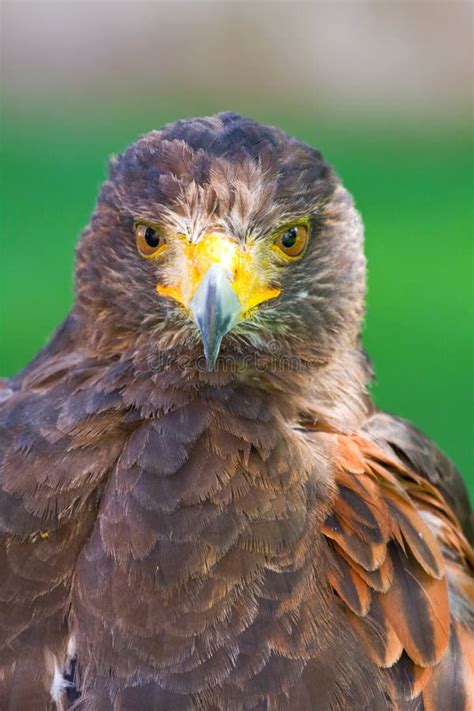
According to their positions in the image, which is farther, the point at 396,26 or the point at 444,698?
the point at 396,26

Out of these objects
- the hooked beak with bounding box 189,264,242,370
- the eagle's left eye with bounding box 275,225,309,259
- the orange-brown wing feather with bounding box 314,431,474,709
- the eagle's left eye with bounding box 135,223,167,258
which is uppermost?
the eagle's left eye with bounding box 275,225,309,259

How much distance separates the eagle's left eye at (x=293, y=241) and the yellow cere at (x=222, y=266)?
0.11m

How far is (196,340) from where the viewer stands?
8.02 feet

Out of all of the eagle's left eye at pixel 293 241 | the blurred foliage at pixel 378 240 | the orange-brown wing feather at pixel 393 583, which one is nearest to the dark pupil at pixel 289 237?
the eagle's left eye at pixel 293 241

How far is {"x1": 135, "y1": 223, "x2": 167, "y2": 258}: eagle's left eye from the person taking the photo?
2471 mm

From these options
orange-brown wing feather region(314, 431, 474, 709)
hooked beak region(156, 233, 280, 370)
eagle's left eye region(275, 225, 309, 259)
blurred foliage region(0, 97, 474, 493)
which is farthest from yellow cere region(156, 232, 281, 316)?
blurred foliage region(0, 97, 474, 493)

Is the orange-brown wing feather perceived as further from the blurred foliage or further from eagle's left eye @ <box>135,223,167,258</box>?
the blurred foliage

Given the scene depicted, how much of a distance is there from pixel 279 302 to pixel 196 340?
0.73ft

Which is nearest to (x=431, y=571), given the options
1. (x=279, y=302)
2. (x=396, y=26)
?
(x=279, y=302)

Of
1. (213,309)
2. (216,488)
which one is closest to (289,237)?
(213,309)

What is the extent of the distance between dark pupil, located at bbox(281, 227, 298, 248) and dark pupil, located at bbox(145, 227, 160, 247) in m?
0.29

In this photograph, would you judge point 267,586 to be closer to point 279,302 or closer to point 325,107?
point 279,302

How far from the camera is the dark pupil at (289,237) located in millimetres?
2537

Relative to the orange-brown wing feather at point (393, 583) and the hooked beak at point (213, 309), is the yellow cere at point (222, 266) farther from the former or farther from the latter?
the orange-brown wing feather at point (393, 583)
